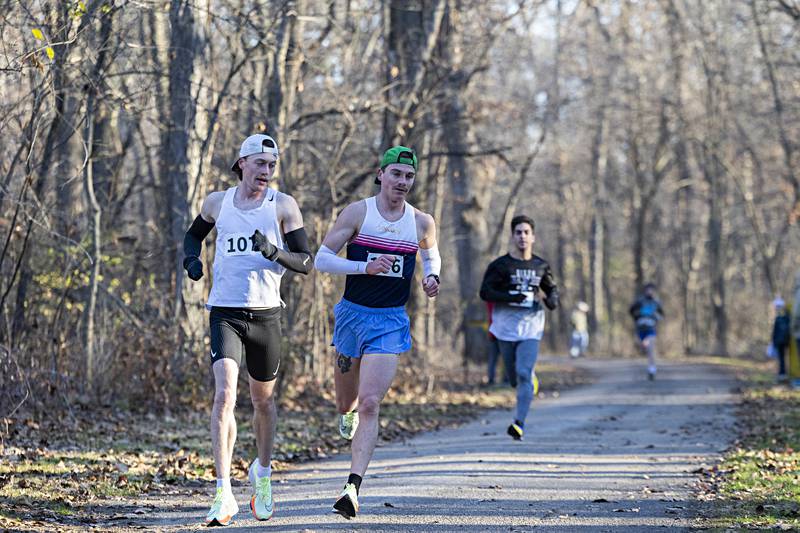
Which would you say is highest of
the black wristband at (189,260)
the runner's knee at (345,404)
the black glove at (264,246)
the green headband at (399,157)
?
the green headband at (399,157)

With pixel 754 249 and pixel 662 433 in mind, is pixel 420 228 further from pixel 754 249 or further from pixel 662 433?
pixel 754 249

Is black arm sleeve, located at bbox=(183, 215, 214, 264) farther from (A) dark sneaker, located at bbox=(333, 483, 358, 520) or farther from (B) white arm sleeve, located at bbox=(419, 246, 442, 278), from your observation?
(A) dark sneaker, located at bbox=(333, 483, 358, 520)

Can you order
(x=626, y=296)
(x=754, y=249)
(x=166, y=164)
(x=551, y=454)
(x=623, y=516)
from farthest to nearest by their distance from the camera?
1. (x=626, y=296)
2. (x=754, y=249)
3. (x=166, y=164)
4. (x=551, y=454)
5. (x=623, y=516)

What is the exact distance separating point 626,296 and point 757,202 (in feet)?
58.6

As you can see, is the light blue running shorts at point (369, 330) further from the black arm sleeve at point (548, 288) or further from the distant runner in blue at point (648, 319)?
the distant runner in blue at point (648, 319)

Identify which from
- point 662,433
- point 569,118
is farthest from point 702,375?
point 569,118

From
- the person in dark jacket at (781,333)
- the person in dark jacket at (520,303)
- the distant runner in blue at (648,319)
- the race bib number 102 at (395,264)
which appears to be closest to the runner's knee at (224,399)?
the race bib number 102 at (395,264)

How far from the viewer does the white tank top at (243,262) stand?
22.4 ft

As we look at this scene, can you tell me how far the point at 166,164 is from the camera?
14.5 metres

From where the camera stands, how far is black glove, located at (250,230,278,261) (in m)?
6.62

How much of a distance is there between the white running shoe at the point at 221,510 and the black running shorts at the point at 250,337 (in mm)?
773

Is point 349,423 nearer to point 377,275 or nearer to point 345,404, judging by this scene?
point 345,404

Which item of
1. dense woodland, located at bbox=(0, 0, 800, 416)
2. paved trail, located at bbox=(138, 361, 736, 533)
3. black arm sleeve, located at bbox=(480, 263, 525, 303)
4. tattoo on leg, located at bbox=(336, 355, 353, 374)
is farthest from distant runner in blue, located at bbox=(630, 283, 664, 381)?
tattoo on leg, located at bbox=(336, 355, 353, 374)

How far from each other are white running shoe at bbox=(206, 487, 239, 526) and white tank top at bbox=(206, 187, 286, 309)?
1.12 metres
